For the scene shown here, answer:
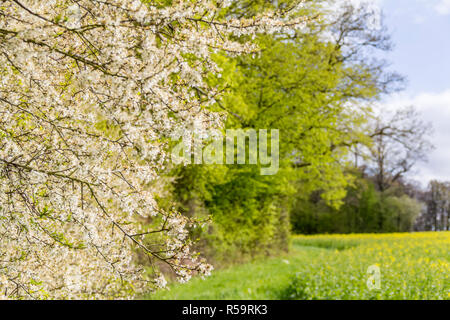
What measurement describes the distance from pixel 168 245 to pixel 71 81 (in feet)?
4.71

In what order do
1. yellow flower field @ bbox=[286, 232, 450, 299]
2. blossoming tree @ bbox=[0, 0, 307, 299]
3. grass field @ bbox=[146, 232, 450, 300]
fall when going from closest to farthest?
1. blossoming tree @ bbox=[0, 0, 307, 299]
2. yellow flower field @ bbox=[286, 232, 450, 299]
3. grass field @ bbox=[146, 232, 450, 300]

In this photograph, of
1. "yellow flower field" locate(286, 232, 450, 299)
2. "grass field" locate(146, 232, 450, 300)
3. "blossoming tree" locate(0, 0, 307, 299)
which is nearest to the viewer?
"blossoming tree" locate(0, 0, 307, 299)

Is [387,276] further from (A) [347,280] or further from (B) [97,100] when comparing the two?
(B) [97,100]

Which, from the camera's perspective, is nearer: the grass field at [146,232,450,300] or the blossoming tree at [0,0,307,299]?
the blossoming tree at [0,0,307,299]

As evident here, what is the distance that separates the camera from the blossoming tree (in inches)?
93.7

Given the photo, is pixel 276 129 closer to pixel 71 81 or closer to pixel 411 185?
pixel 71 81

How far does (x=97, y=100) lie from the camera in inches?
105

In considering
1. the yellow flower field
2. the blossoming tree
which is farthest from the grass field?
the blossoming tree

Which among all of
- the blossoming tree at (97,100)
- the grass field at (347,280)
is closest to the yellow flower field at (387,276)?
the grass field at (347,280)

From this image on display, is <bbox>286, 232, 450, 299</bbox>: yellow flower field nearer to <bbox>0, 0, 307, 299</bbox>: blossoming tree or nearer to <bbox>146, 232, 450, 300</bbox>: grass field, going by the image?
<bbox>146, 232, 450, 300</bbox>: grass field

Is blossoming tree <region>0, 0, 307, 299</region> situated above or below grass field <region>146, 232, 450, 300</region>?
above

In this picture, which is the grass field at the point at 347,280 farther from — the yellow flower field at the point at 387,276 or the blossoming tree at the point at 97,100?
the blossoming tree at the point at 97,100

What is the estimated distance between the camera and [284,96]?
1285 centimetres

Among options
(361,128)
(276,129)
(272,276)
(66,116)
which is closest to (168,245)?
(66,116)
